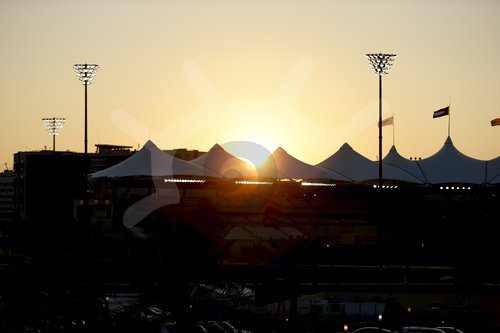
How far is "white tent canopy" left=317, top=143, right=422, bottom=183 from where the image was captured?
64.8m

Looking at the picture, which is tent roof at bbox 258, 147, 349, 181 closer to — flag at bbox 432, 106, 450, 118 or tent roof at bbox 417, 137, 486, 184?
tent roof at bbox 417, 137, 486, 184

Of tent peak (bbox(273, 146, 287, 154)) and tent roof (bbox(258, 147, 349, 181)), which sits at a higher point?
tent peak (bbox(273, 146, 287, 154))

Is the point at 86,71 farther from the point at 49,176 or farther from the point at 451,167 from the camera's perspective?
the point at 49,176

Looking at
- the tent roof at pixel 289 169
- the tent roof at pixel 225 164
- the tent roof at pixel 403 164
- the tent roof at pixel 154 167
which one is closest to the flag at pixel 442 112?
the tent roof at pixel 403 164

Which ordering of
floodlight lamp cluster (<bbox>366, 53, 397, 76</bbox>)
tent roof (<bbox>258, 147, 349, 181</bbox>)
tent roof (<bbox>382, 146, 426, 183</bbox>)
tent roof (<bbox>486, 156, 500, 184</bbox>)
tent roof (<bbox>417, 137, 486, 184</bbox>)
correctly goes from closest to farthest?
1. floodlight lamp cluster (<bbox>366, 53, 397, 76</bbox>)
2. tent roof (<bbox>258, 147, 349, 181</bbox>)
3. tent roof (<bbox>417, 137, 486, 184</bbox>)
4. tent roof (<bbox>486, 156, 500, 184</bbox>)
5. tent roof (<bbox>382, 146, 426, 183</bbox>)

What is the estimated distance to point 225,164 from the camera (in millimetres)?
61250

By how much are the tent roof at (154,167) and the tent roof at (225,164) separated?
71 centimetres

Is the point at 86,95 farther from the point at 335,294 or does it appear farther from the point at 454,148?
the point at 454,148

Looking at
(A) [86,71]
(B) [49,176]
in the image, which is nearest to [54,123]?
(A) [86,71]

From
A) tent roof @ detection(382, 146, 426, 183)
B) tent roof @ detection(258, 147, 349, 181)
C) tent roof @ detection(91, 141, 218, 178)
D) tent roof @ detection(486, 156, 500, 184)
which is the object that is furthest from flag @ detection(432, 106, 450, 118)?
tent roof @ detection(91, 141, 218, 178)

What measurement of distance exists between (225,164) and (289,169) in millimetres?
5298

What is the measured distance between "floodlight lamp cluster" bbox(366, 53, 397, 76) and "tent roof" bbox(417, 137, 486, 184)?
14.9 metres

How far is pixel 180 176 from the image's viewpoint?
198 ft

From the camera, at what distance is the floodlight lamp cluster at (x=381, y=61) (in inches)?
2052
